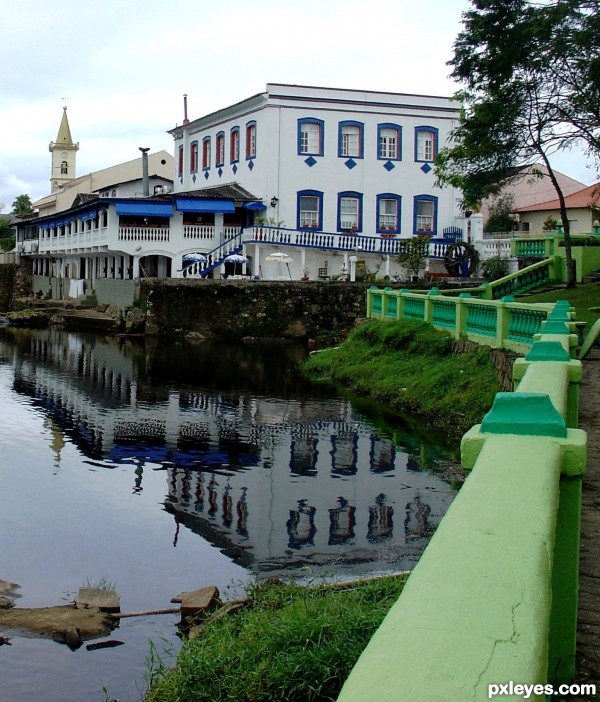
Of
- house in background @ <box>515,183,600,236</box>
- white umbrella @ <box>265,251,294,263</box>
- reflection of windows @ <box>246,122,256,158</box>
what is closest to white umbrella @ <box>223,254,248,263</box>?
white umbrella @ <box>265,251,294,263</box>

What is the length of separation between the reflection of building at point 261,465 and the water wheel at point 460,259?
18812mm

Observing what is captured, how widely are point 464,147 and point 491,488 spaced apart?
22.9m

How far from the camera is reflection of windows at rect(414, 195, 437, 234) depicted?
42188mm

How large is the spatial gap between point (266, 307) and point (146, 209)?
7298mm

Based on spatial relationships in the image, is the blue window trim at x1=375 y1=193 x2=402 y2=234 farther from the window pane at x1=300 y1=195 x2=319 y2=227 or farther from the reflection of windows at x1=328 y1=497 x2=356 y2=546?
the reflection of windows at x1=328 y1=497 x2=356 y2=546

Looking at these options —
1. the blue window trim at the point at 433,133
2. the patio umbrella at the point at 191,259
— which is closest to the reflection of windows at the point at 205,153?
the patio umbrella at the point at 191,259

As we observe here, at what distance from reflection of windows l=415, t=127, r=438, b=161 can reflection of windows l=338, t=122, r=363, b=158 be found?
8.88 ft

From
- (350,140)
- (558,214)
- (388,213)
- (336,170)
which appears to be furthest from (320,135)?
(558,214)

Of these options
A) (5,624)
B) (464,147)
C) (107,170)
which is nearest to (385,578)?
(5,624)

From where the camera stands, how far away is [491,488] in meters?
2.75

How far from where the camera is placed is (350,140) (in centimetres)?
4112

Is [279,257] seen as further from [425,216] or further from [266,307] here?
[425,216]

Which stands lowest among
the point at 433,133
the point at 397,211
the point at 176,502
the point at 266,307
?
the point at 176,502

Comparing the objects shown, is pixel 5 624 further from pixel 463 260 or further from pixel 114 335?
pixel 463 260
